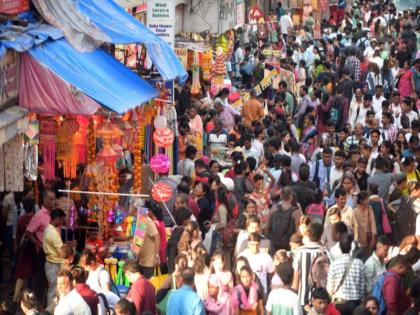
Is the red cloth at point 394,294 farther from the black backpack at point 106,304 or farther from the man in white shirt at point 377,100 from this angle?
the man in white shirt at point 377,100

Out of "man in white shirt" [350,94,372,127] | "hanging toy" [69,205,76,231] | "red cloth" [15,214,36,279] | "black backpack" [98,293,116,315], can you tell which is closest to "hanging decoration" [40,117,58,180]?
"hanging toy" [69,205,76,231]

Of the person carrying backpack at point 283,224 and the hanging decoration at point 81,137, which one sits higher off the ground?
the hanging decoration at point 81,137

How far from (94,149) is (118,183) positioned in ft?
3.29

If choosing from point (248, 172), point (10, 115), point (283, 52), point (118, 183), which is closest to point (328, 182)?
point (248, 172)

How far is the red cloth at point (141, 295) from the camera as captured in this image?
13133 mm

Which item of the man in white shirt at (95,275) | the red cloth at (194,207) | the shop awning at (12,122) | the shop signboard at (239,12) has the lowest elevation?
the man in white shirt at (95,275)

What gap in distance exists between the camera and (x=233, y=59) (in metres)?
32.2

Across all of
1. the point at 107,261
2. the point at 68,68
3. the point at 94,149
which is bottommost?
the point at 107,261

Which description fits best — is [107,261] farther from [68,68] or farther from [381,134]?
[381,134]

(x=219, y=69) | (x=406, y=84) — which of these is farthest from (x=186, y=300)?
(x=406, y=84)

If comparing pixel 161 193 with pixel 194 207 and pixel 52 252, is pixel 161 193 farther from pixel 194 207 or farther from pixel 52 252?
pixel 52 252

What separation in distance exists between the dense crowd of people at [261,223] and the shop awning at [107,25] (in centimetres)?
152

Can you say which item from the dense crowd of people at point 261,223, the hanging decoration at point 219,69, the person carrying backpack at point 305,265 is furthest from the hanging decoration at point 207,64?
the person carrying backpack at point 305,265

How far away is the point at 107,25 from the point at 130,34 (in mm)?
328
